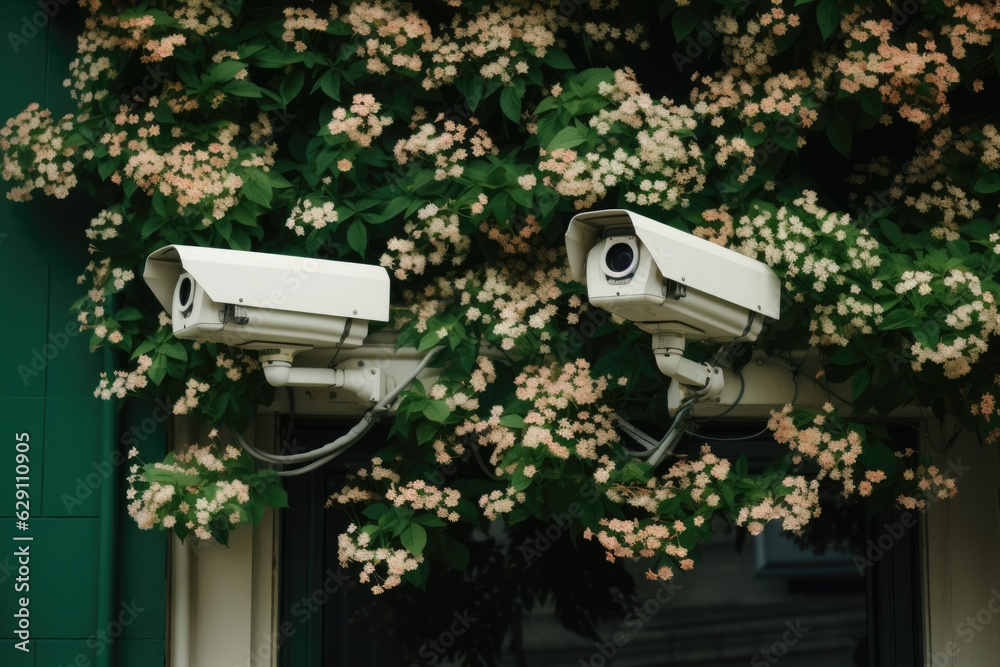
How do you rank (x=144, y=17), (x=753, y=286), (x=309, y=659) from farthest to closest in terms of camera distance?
(x=309, y=659), (x=144, y=17), (x=753, y=286)

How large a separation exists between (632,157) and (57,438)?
5.38 feet

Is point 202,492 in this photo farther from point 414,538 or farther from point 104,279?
point 104,279

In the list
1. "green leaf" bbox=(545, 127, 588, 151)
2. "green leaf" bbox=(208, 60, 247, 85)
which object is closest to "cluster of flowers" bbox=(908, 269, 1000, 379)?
"green leaf" bbox=(545, 127, 588, 151)

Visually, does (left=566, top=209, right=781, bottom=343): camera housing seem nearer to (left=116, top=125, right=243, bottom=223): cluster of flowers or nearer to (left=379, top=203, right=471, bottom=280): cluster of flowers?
(left=379, top=203, right=471, bottom=280): cluster of flowers

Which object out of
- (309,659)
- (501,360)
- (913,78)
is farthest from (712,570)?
(913,78)

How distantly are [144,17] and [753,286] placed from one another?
162cm

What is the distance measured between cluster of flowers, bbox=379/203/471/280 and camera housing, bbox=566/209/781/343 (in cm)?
39

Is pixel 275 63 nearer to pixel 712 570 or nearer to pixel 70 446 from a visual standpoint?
pixel 70 446

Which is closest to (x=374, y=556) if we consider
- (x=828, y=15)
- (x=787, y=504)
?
(x=787, y=504)

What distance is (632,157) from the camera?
2.98 meters

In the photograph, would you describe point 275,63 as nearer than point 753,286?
No

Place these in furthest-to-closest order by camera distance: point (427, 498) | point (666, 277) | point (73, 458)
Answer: point (73, 458) → point (427, 498) → point (666, 277)

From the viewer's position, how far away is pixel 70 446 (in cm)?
327

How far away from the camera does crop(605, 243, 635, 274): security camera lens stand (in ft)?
8.98
